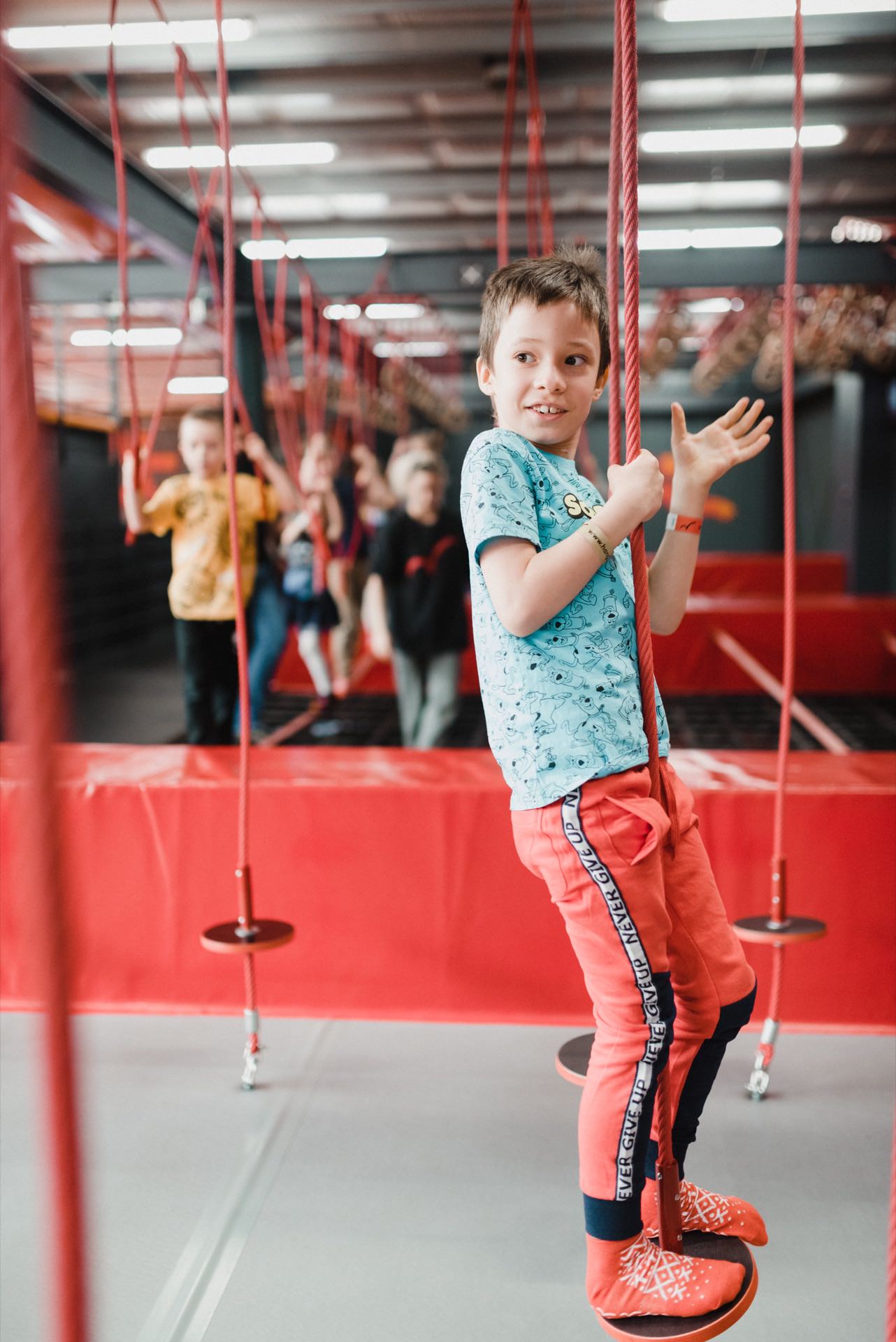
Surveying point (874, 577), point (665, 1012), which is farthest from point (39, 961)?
point (874, 577)

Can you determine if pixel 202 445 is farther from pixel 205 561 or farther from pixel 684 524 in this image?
pixel 684 524

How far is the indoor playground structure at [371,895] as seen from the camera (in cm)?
139

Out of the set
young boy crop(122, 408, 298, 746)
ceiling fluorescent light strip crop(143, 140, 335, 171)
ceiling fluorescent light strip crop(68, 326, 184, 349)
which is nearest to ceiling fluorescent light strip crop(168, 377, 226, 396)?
ceiling fluorescent light strip crop(68, 326, 184, 349)

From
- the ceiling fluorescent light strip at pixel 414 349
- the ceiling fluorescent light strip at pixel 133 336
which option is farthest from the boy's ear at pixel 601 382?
the ceiling fluorescent light strip at pixel 414 349

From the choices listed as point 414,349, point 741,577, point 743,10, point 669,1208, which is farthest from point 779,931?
point 414,349

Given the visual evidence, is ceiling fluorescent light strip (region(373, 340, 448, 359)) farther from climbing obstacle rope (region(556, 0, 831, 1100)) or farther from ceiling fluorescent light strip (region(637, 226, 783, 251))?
climbing obstacle rope (region(556, 0, 831, 1100))

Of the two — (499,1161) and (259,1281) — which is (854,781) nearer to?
(499,1161)

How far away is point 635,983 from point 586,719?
0.34 meters

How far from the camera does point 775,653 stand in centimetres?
813

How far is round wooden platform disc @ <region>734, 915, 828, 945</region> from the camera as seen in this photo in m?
2.02

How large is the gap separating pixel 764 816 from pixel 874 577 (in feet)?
39.6

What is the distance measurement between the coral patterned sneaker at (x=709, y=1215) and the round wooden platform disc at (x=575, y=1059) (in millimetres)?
183

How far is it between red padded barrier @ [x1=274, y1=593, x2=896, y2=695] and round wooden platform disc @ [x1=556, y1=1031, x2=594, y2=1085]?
6.03 metres

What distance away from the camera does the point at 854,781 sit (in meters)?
2.54
